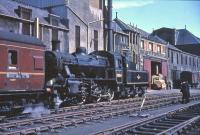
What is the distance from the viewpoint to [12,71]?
15.5m

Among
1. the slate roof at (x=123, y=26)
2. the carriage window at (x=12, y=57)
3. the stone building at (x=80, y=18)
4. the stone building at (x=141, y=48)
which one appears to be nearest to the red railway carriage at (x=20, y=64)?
the carriage window at (x=12, y=57)

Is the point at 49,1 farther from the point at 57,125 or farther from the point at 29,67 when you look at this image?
the point at 57,125

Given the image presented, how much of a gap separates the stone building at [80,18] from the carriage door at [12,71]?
68.2 feet

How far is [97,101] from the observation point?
2436 centimetres

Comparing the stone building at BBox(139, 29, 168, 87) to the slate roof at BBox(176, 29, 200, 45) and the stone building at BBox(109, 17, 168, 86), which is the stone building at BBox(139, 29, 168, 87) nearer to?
the stone building at BBox(109, 17, 168, 86)

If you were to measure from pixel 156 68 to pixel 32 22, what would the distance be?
1181 inches

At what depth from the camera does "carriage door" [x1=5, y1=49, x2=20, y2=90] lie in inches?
601

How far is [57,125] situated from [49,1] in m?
28.1

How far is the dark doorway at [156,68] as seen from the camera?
57.5 metres

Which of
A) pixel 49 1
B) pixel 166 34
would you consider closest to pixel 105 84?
pixel 49 1

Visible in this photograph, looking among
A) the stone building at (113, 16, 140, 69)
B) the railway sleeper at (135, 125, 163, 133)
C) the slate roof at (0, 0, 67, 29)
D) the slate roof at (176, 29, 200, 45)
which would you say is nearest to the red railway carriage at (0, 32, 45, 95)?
the railway sleeper at (135, 125, 163, 133)

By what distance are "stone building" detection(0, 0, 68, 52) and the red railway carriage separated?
10.7 m

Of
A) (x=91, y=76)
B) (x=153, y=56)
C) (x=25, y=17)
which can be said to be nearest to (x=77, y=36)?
(x=25, y=17)

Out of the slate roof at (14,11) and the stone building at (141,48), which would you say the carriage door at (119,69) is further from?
the stone building at (141,48)
